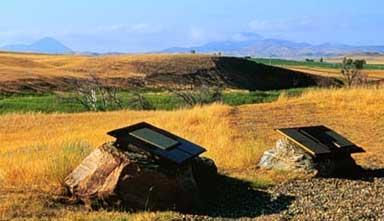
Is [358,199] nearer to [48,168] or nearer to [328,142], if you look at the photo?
[328,142]

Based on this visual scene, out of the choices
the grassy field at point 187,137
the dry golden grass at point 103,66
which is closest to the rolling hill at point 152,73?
the dry golden grass at point 103,66

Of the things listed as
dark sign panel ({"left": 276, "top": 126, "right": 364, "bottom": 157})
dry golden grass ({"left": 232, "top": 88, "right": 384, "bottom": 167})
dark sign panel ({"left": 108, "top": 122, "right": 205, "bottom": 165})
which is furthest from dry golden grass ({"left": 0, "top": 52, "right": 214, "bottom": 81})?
dark sign panel ({"left": 108, "top": 122, "right": 205, "bottom": 165})

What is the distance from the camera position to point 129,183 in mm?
9602

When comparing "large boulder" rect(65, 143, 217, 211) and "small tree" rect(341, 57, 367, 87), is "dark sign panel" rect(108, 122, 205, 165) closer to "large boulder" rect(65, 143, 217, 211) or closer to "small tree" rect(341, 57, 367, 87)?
"large boulder" rect(65, 143, 217, 211)

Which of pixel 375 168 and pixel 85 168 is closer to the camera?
pixel 85 168

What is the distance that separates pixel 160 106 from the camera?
40812 millimetres

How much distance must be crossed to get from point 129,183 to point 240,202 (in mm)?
1915

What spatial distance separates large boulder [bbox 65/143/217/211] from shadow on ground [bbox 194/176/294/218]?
41 cm

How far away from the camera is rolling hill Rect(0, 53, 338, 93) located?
63.2 m

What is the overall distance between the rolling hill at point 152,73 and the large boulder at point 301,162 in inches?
1828

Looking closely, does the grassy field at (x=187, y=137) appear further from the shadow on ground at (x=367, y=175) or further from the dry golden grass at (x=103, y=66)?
the dry golden grass at (x=103, y=66)

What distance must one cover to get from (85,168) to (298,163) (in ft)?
14.2

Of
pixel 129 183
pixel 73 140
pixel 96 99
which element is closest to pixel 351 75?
pixel 96 99

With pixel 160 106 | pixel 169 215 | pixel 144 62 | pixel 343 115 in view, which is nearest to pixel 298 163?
pixel 169 215
